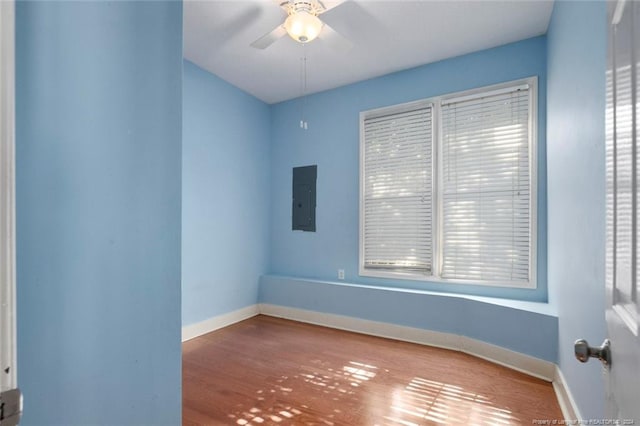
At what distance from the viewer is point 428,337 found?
9.84ft

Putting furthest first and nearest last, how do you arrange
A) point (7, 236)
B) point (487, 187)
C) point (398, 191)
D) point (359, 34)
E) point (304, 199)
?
point (304, 199)
point (398, 191)
point (487, 187)
point (359, 34)
point (7, 236)

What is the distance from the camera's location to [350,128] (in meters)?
3.69

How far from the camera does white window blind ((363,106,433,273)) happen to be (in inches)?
128

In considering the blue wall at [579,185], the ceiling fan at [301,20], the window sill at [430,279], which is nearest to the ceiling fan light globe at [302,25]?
the ceiling fan at [301,20]

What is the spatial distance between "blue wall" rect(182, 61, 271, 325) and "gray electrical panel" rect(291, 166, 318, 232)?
1.40 ft

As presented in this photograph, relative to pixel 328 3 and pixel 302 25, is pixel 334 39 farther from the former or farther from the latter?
pixel 302 25

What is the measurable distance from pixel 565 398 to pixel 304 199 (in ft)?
9.69

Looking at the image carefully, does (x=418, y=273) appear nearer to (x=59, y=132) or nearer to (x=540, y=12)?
(x=540, y=12)

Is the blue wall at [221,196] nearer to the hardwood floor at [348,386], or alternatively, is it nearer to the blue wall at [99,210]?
the hardwood floor at [348,386]

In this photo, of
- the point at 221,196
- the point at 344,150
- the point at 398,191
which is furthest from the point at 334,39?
the point at 221,196

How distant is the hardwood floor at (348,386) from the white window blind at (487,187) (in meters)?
0.87

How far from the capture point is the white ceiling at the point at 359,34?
2.38m

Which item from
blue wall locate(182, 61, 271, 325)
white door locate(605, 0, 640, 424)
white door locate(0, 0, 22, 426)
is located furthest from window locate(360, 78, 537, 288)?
white door locate(0, 0, 22, 426)

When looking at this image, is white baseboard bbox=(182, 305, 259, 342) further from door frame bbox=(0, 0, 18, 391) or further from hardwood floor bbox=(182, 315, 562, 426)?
door frame bbox=(0, 0, 18, 391)
